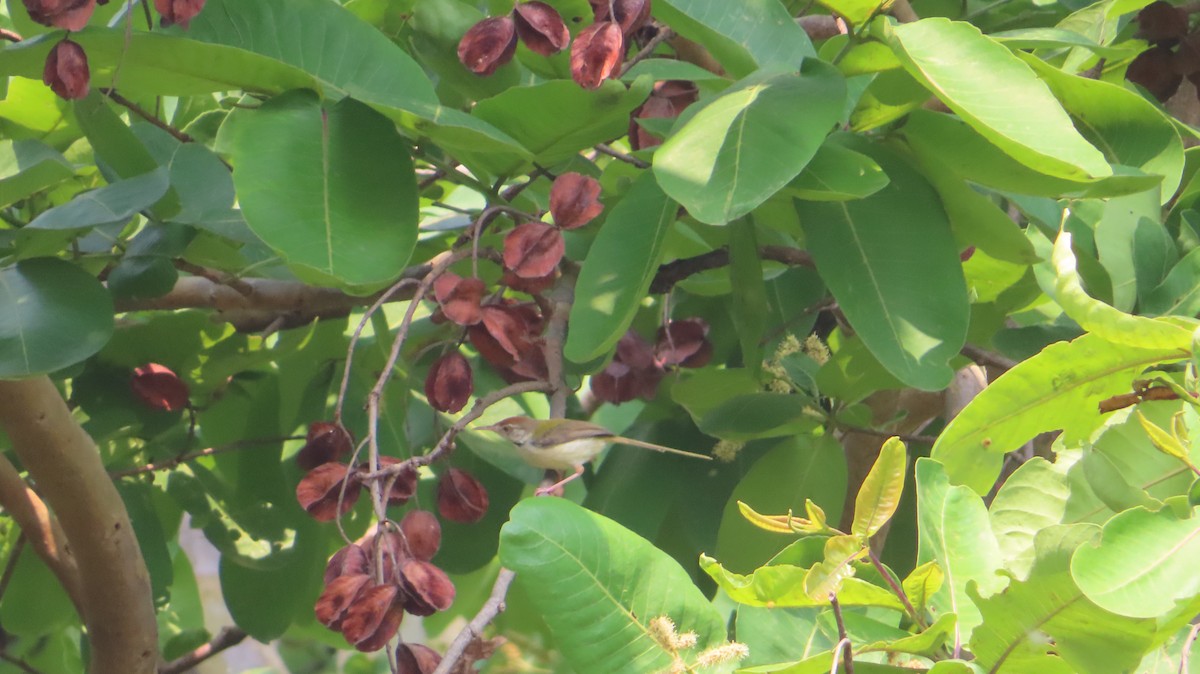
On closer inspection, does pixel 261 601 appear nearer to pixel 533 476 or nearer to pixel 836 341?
pixel 533 476

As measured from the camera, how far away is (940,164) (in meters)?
0.88

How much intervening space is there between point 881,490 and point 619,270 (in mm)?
316

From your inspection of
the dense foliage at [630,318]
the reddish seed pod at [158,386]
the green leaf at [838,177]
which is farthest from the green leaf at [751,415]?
the reddish seed pod at [158,386]

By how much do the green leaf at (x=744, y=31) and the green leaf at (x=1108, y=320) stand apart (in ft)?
0.97

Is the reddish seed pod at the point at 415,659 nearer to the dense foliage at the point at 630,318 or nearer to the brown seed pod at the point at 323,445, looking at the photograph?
the dense foliage at the point at 630,318

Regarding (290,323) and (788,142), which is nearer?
(788,142)

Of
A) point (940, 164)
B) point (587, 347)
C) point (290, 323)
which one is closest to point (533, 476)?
point (290, 323)

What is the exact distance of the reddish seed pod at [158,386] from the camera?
123 centimetres

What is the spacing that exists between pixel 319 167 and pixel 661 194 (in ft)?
0.79

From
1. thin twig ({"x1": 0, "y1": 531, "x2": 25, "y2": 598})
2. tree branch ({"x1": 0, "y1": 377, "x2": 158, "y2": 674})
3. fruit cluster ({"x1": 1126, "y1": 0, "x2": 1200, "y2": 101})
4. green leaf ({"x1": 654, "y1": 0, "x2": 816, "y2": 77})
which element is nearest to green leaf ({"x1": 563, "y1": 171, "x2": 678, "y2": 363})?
green leaf ({"x1": 654, "y1": 0, "x2": 816, "y2": 77})

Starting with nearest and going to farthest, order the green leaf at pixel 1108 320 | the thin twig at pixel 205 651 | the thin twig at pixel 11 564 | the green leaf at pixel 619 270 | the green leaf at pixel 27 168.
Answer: the green leaf at pixel 1108 320, the green leaf at pixel 619 270, the green leaf at pixel 27 168, the thin twig at pixel 11 564, the thin twig at pixel 205 651

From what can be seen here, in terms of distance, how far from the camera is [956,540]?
0.62m

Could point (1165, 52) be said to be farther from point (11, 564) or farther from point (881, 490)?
point (11, 564)

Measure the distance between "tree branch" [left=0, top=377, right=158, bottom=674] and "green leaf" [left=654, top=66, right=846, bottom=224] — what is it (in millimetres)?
615
